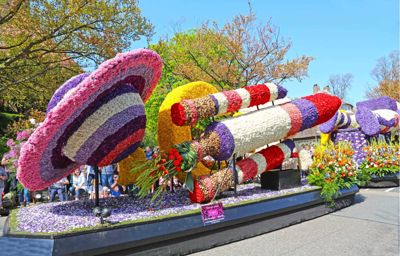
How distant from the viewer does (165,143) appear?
6.56 meters

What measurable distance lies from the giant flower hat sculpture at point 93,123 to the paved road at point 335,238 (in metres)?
1.97

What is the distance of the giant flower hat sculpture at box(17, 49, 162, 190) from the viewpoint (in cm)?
413

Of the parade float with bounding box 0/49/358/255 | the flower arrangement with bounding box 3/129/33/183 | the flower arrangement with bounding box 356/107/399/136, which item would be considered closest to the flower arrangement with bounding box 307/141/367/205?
the parade float with bounding box 0/49/358/255

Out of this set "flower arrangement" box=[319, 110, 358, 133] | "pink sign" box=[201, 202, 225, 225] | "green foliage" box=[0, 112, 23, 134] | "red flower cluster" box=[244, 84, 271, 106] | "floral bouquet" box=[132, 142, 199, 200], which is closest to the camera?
"pink sign" box=[201, 202, 225, 225]

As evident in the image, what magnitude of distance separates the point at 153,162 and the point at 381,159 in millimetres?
8705

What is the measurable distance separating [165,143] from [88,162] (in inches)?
74.4

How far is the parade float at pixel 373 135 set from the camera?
37.6 feet

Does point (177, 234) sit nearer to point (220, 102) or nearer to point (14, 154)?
point (220, 102)

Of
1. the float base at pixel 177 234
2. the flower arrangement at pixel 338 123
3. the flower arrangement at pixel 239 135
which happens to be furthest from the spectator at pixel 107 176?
the flower arrangement at pixel 338 123

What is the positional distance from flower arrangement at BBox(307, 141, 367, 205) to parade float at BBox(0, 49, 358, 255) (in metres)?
0.29

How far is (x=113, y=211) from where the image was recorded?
519cm

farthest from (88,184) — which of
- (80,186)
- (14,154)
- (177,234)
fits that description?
(177,234)

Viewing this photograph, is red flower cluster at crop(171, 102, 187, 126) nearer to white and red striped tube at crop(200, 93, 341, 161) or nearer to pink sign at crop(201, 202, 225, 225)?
white and red striped tube at crop(200, 93, 341, 161)

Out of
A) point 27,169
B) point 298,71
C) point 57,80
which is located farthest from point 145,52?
point 298,71
